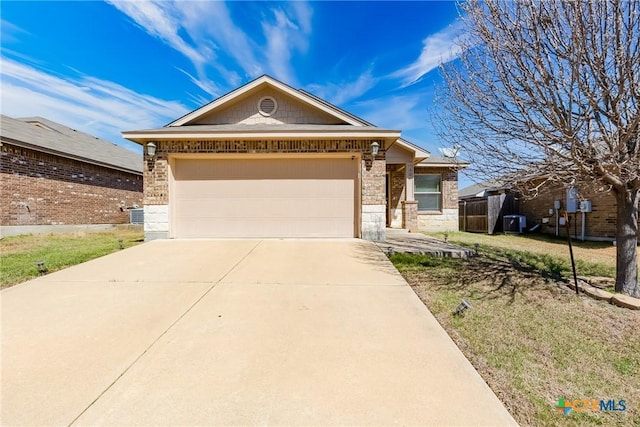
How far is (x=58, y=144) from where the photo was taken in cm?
1214

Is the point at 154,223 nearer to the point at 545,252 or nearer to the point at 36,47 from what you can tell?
the point at 36,47

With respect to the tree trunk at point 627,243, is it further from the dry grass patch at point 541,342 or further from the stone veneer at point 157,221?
the stone veneer at point 157,221

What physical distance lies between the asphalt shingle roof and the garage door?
7030mm

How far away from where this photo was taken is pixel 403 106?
34.9 ft

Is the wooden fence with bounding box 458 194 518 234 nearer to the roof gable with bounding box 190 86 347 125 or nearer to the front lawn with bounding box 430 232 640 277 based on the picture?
the front lawn with bounding box 430 232 640 277

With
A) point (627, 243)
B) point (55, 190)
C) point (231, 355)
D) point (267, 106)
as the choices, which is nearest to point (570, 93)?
point (627, 243)

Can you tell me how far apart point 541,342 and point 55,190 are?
51.1 ft

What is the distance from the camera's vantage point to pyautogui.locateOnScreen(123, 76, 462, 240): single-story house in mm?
7977

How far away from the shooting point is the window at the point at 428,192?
12.9 m

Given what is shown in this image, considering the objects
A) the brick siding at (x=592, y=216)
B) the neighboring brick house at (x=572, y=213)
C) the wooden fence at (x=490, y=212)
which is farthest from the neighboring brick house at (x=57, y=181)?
the wooden fence at (x=490, y=212)

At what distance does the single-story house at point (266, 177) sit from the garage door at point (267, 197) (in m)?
0.03

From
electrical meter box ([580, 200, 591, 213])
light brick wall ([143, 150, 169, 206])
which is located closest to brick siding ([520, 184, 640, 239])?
electrical meter box ([580, 200, 591, 213])

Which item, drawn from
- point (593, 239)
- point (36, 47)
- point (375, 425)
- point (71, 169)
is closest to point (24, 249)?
point (71, 169)

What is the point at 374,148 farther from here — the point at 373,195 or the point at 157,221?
the point at 157,221
